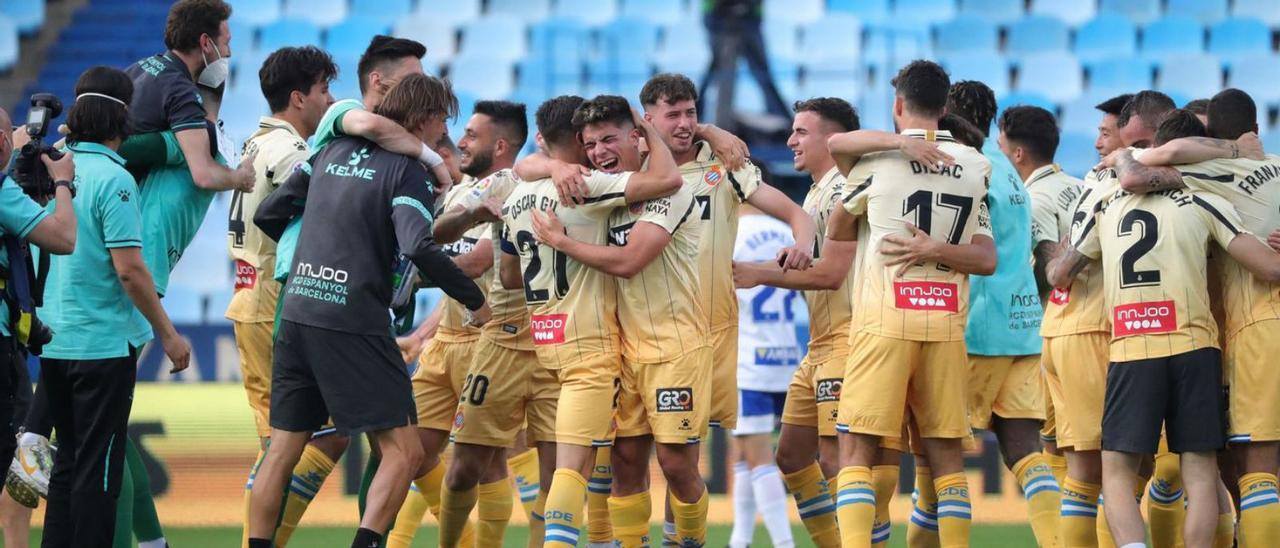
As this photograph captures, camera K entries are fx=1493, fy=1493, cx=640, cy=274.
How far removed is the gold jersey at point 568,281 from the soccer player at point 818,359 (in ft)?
3.43

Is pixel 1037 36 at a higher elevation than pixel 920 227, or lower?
higher

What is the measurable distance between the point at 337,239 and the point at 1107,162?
11.9 ft

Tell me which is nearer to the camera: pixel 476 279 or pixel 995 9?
pixel 476 279

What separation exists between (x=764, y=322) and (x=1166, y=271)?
353 centimetres

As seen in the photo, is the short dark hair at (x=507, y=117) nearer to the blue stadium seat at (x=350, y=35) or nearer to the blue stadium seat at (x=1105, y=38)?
the blue stadium seat at (x=350, y=35)

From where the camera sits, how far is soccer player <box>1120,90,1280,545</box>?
6621 millimetres

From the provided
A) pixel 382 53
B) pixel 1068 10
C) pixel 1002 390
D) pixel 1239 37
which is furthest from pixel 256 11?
pixel 1002 390

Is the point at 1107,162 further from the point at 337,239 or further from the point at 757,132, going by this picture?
the point at 757,132

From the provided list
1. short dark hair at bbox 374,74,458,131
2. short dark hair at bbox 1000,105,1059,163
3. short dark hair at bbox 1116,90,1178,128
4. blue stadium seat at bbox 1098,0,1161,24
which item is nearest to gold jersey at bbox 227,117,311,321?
short dark hair at bbox 374,74,458,131

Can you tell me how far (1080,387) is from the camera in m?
7.33

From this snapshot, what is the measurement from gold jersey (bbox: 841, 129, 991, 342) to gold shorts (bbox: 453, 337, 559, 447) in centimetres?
172

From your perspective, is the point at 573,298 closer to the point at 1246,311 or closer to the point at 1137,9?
the point at 1246,311

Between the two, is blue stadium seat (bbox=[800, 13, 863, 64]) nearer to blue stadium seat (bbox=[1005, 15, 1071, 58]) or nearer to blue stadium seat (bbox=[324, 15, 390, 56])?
blue stadium seat (bbox=[1005, 15, 1071, 58])

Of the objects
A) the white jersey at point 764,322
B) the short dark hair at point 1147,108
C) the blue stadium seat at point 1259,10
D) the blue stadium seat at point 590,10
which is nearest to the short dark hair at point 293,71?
the white jersey at point 764,322
